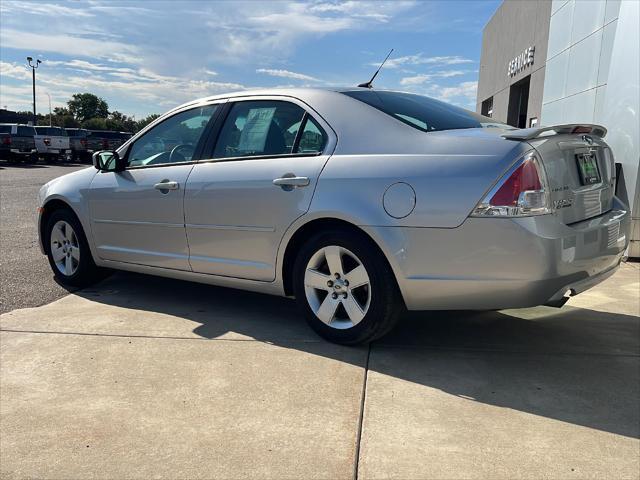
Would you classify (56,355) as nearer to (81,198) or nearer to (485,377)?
(81,198)

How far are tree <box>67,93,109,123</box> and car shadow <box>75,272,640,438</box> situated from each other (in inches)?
5076

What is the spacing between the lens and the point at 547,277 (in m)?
3.00

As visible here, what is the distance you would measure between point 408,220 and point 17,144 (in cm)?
2815

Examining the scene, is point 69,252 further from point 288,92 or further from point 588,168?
point 588,168

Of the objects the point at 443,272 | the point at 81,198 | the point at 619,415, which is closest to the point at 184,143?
the point at 81,198

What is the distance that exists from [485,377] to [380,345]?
75 cm

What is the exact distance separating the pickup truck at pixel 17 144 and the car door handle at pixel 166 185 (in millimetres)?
25854

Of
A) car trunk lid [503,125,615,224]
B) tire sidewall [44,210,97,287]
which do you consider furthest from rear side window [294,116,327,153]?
tire sidewall [44,210,97,287]

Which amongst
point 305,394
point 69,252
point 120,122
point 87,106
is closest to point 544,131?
point 305,394

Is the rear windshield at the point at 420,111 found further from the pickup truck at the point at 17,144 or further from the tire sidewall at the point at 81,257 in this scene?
the pickup truck at the point at 17,144

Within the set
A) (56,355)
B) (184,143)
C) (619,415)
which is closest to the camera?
(619,415)

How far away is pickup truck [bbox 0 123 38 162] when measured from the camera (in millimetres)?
26359

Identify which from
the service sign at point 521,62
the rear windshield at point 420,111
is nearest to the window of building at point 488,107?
the service sign at point 521,62

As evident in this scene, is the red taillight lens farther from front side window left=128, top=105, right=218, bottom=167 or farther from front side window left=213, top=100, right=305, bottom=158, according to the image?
front side window left=128, top=105, right=218, bottom=167
